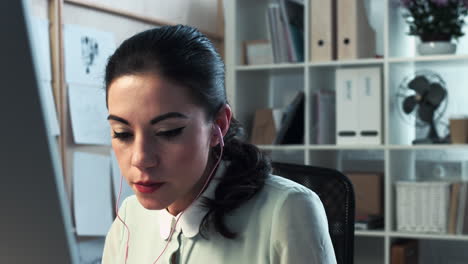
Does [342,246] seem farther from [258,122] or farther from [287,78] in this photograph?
[287,78]

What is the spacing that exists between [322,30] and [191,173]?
2.28 meters

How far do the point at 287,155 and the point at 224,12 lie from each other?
858 millimetres

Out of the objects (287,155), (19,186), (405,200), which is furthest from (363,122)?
(19,186)

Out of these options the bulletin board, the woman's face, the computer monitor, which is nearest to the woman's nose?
the woman's face

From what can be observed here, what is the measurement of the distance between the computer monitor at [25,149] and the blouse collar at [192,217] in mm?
896

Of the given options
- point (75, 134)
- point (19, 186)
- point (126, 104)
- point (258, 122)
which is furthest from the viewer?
point (258, 122)

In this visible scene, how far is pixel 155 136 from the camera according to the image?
99 cm

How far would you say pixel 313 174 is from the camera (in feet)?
4.87

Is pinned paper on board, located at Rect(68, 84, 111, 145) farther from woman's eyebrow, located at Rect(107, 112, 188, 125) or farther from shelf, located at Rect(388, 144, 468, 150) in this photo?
woman's eyebrow, located at Rect(107, 112, 188, 125)

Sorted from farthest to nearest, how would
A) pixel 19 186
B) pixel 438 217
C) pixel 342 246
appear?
pixel 438 217 < pixel 342 246 < pixel 19 186

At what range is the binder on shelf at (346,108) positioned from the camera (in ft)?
10.2

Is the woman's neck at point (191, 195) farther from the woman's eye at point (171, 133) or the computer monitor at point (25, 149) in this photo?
the computer monitor at point (25, 149)

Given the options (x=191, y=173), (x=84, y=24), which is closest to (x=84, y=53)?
(x=84, y=24)

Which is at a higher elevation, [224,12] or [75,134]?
[224,12]
